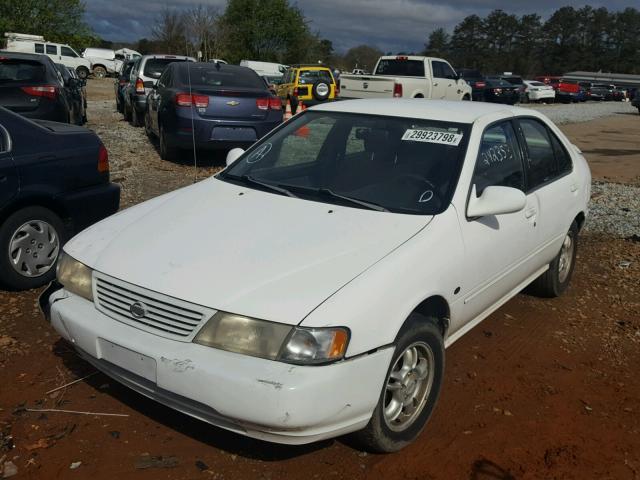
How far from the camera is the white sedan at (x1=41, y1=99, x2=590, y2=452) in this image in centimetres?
247

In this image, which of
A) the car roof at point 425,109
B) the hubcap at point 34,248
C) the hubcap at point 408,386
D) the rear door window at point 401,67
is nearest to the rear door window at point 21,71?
the hubcap at point 34,248

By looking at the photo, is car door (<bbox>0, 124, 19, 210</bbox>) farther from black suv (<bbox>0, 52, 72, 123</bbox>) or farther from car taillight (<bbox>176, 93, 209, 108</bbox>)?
car taillight (<bbox>176, 93, 209, 108</bbox>)

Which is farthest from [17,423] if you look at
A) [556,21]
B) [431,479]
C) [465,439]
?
[556,21]

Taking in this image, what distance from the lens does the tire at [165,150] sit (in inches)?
395

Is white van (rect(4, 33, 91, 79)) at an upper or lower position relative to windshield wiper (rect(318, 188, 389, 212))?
lower

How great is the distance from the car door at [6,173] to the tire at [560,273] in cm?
401

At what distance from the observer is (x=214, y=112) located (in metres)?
9.35

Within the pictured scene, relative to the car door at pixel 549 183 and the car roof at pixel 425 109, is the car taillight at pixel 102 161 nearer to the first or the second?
the car roof at pixel 425 109

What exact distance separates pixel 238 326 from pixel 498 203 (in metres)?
1.60

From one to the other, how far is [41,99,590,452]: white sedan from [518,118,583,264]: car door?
0.03 metres

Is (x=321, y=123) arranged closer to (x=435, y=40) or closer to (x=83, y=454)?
(x=83, y=454)

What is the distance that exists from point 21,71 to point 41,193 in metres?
5.54

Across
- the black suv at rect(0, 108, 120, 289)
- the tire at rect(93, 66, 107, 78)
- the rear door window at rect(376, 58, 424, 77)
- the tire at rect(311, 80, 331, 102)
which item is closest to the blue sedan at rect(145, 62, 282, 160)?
the black suv at rect(0, 108, 120, 289)

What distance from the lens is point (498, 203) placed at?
3.30 meters
